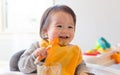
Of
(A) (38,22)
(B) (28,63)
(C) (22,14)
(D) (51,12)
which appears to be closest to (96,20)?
(A) (38,22)

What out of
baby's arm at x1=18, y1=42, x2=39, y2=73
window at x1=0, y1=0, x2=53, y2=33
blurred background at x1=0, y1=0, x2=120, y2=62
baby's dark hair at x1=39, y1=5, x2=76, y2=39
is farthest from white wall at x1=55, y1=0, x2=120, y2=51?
baby's arm at x1=18, y1=42, x2=39, y2=73

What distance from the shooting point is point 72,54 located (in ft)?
2.20

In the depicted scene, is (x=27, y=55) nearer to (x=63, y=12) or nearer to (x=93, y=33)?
(x=63, y=12)

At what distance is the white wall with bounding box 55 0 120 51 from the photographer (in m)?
2.05

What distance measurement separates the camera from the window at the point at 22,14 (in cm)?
Answer: 294

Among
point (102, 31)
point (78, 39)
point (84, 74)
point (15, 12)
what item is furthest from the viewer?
point (15, 12)

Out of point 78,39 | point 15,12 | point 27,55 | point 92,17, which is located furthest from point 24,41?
point 27,55

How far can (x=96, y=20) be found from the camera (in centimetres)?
216

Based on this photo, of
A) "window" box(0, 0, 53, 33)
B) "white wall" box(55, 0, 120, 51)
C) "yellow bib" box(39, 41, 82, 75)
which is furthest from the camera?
"window" box(0, 0, 53, 33)

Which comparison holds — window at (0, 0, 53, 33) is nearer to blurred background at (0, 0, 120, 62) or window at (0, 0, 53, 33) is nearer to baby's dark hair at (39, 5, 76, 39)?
blurred background at (0, 0, 120, 62)

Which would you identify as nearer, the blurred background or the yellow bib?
the yellow bib

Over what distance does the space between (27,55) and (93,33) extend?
4.86 feet

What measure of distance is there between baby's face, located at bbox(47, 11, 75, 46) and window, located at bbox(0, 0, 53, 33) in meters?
2.02

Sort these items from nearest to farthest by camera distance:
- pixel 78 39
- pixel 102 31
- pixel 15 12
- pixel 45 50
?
pixel 45 50 < pixel 102 31 < pixel 78 39 < pixel 15 12
